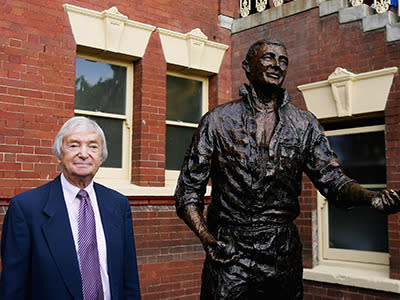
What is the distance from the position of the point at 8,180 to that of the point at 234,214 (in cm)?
354

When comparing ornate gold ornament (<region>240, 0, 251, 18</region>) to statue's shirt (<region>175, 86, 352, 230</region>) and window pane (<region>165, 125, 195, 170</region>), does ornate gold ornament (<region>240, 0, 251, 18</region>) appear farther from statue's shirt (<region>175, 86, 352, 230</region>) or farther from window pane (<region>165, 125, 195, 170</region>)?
statue's shirt (<region>175, 86, 352, 230</region>)

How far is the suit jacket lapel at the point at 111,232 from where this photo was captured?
98.0 inches

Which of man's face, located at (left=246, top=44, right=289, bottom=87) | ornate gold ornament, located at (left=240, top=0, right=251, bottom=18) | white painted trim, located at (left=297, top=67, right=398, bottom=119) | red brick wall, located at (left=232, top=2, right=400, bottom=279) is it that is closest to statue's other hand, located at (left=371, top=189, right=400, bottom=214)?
man's face, located at (left=246, top=44, right=289, bottom=87)

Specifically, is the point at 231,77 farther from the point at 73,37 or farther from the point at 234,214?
the point at 234,214

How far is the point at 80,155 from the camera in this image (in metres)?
2.54

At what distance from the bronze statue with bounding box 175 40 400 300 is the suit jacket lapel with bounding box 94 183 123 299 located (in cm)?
40

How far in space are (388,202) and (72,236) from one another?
1566mm

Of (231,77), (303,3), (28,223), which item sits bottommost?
(28,223)

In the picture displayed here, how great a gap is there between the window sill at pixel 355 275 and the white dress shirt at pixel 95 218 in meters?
4.26

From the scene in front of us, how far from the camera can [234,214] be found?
2832mm

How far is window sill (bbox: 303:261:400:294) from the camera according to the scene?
576 centimetres

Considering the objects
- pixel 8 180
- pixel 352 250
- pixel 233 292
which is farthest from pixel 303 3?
pixel 233 292

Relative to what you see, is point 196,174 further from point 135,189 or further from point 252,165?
point 135,189

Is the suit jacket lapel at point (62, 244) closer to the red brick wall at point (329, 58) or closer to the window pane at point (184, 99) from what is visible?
the red brick wall at point (329, 58)
